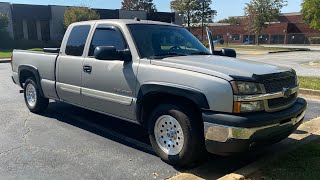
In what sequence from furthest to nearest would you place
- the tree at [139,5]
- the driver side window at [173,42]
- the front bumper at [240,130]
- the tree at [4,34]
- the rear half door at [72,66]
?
the tree at [139,5] → the tree at [4,34] → the rear half door at [72,66] → the driver side window at [173,42] → the front bumper at [240,130]

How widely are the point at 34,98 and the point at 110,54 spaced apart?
11.0 feet

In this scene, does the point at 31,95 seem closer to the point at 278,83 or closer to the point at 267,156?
the point at 267,156

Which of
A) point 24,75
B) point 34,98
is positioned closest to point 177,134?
point 34,98

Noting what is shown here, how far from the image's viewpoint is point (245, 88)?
4086mm

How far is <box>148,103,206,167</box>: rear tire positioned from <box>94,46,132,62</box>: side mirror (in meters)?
0.89

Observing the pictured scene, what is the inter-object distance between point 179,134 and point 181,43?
67.4 inches

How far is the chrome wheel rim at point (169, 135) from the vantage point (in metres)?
4.55

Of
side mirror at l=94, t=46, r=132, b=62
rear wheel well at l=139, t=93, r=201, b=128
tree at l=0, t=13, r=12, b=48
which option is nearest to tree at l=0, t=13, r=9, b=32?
tree at l=0, t=13, r=12, b=48

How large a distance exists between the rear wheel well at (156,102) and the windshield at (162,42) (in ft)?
1.91

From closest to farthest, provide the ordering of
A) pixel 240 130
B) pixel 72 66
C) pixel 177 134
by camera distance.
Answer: pixel 240 130, pixel 177 134, pixel 72 66

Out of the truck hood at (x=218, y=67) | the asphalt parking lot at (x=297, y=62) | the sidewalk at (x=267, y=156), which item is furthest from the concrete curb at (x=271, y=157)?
the asphalt parking lot at (x=297, y=62)

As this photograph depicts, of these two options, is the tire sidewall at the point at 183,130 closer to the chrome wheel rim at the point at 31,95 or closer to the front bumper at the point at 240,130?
the front bumper at the point at 240,130

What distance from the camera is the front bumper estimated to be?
399 cm

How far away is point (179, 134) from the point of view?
4539mm
